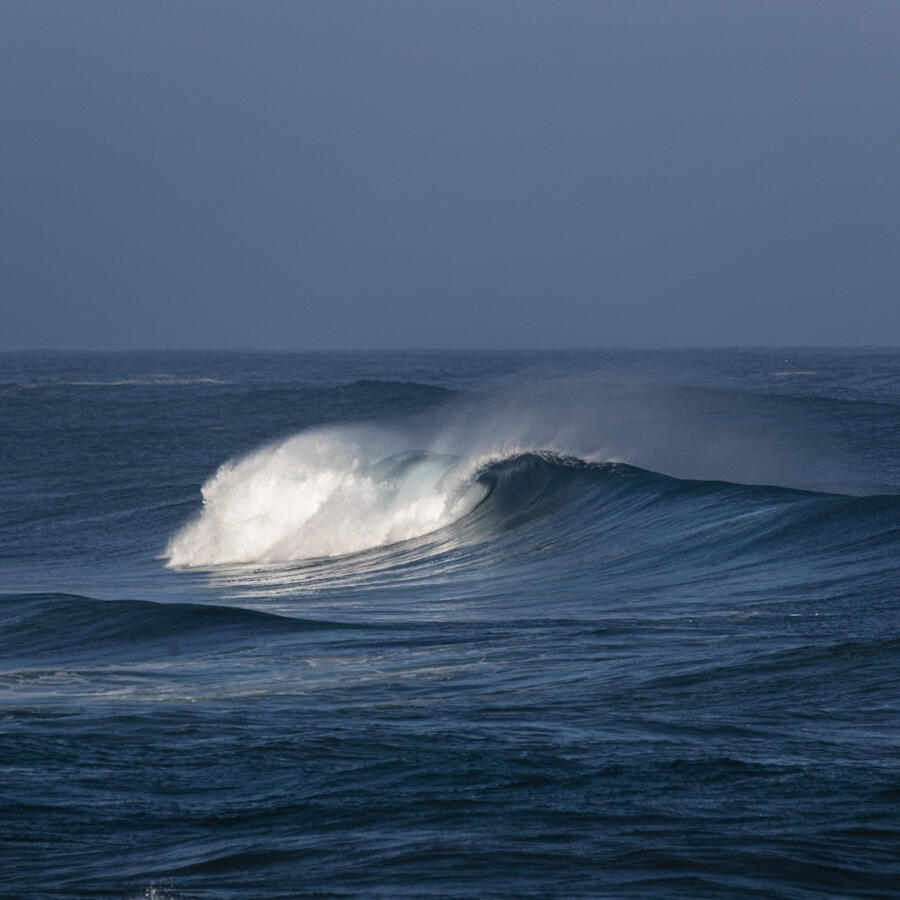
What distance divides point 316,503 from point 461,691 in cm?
1504

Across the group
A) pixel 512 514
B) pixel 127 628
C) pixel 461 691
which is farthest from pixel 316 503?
pixel 461 691

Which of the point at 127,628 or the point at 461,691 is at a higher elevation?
the point at 461,691

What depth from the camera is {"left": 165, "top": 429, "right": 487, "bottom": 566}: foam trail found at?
2111 centimetres

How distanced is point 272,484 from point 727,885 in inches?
792

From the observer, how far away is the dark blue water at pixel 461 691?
543 cm

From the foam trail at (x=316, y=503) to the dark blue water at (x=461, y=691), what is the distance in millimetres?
82

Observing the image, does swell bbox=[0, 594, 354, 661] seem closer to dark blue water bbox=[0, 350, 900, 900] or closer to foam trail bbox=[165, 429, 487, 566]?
dark blue water bbox=[0, 350, 900, 900]

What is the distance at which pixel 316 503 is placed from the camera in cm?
2338

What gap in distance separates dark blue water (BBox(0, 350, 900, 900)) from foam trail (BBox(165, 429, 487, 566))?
0.08 m

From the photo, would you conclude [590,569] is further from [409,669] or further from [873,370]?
[873,370]

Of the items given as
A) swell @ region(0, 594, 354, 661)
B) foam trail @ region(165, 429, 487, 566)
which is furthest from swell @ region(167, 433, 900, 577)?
swell @ region(0, 594, 354, 661)

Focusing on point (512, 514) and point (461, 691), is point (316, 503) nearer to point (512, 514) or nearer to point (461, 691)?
point (512, 514)

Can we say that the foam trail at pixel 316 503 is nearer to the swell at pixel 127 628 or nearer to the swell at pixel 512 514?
the swell at pixel 512 514

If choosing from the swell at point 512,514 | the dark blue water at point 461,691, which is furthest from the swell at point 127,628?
the swell at point 512,514
